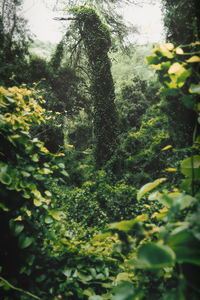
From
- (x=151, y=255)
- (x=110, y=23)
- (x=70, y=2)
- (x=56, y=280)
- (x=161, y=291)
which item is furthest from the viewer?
(x=110, y=23)

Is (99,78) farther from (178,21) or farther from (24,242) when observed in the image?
(24,242)

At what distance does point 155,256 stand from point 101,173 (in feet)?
16.9

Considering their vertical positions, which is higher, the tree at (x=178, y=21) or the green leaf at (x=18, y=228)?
the tree at (x=178, y=21)

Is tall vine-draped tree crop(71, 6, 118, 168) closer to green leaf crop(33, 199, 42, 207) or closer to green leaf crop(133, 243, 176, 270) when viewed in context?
green leaf crop(33, 199, 42, 207)

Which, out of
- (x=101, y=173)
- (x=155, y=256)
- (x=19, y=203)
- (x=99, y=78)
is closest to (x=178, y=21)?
(x=99, y=78)

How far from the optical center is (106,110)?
7.75 m

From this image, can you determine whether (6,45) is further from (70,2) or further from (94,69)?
(94,69)

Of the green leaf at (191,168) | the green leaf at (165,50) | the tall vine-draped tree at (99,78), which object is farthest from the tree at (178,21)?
the green leaf at (191,168)

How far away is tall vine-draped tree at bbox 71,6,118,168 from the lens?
7.66 m

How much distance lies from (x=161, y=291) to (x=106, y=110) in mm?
7450

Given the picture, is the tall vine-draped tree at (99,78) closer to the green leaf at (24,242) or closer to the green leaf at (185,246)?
the green leaf at (24,242)

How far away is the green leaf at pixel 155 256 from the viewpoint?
1.17 ft

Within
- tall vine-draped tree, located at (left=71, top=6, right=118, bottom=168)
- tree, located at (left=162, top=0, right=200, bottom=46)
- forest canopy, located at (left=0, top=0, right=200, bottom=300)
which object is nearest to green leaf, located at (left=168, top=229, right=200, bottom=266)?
forest canopy, located at (left=0, top=0, right=200, bottom=300)

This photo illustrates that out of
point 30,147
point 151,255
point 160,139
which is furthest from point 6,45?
point 151,255
